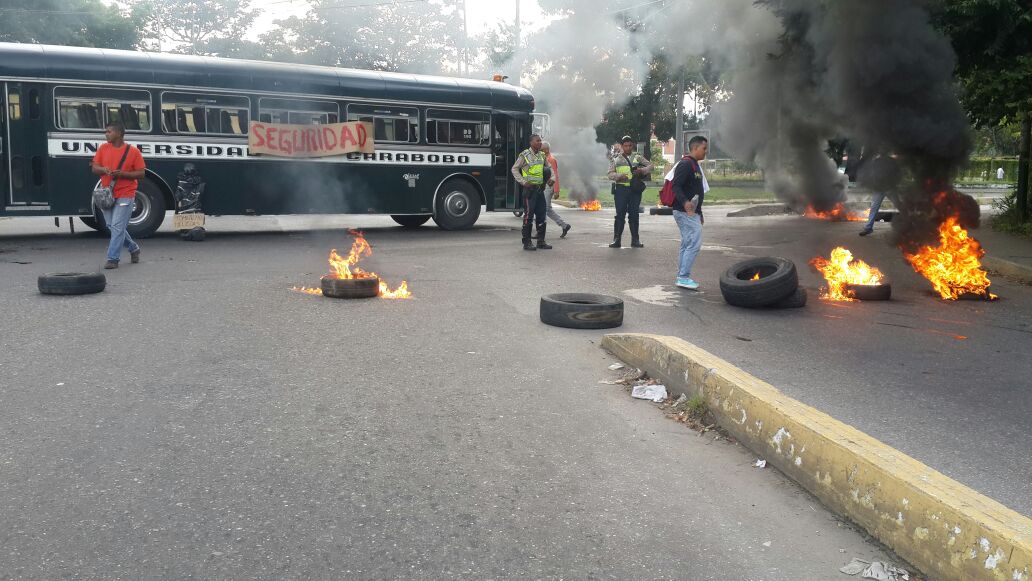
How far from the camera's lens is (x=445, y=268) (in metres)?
11.1

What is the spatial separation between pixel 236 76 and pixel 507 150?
221 inches

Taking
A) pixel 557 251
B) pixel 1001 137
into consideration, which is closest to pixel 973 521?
pixel 557 251

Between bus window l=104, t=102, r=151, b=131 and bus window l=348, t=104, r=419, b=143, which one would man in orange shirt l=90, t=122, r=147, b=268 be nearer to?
bus window l=104, t=102, r=151, b=131

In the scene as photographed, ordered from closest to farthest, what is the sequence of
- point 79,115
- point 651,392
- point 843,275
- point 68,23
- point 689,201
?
point 651,392 → point 843,275 → point 689,201 → point 79,115 → point 68,23

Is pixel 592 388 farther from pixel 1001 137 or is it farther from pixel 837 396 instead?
pixel 1001 137

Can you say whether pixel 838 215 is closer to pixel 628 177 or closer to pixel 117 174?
pixel 628 177

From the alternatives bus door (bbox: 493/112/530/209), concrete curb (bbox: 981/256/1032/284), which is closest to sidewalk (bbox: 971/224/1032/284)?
concrete curb (bbox: 981/256/1032/284)

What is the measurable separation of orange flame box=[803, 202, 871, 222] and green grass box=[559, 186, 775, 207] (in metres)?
6.46

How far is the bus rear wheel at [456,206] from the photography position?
16.9 meters

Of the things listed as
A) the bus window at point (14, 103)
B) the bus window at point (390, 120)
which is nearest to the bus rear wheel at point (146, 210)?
the bus window at point (14, 103)

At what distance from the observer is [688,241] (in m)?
9.80

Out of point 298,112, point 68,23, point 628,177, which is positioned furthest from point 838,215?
point 68,23

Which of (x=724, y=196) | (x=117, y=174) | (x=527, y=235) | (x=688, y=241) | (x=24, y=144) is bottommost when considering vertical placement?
(x=527, y=235)

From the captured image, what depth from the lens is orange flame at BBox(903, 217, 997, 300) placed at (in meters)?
9.39
